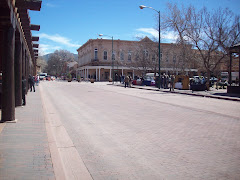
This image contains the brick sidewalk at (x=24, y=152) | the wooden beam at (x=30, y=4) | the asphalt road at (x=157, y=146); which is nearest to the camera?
the brick sidewalk at (x=24, y=152)

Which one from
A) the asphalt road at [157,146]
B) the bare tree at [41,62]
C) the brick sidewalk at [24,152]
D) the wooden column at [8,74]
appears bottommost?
the asphalt road at [157,146]

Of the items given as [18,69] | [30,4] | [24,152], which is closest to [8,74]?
[30,4]

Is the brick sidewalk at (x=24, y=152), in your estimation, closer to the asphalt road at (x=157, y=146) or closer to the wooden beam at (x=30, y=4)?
the asphalt road at (x=157, y=146)

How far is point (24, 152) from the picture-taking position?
16.4ft

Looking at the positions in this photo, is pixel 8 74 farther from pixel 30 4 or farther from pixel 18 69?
pixel 18 69

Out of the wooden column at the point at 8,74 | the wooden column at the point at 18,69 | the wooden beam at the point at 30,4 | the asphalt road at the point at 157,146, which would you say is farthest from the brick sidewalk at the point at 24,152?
the wooden column at the point at 18,69

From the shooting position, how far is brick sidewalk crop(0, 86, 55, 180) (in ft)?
13.1

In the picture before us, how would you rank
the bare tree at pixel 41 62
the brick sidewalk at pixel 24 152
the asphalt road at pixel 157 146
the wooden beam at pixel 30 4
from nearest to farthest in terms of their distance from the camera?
the brick sidewalk at pixel 24 152, the asphalt road at pixel 157 146, the wooden beam at pixel 30 4, the bare tree at pixel 41 62

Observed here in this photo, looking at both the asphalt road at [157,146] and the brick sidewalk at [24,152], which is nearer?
the brick sidewalk at [24,152]

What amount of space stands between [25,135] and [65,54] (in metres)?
138

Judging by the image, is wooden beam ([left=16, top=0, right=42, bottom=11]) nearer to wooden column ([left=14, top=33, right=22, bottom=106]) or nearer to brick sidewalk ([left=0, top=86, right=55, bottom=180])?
wooden column ([left=14, top=33, right=22, bottom=106])

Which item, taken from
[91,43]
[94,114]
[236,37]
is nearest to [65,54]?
[91,43]

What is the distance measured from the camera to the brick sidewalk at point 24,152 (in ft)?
13.1

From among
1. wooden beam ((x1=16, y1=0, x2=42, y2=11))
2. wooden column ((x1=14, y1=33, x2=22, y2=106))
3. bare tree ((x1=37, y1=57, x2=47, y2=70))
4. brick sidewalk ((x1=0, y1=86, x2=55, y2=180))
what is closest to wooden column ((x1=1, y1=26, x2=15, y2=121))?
brick sidewalk ((x1=0, y1=86, x2=55, y2=180))
